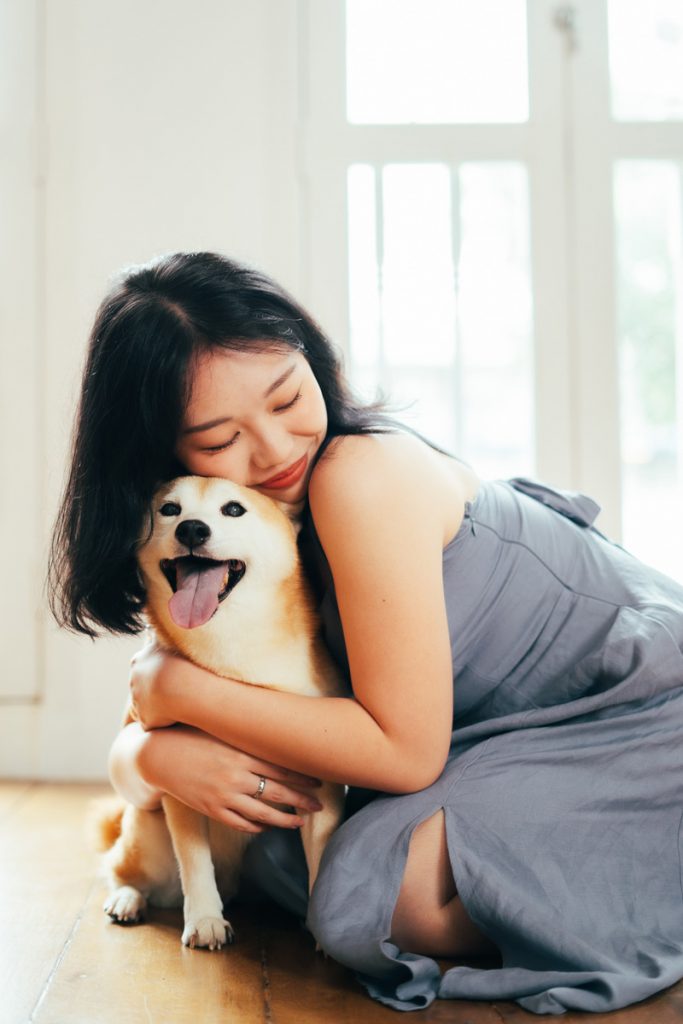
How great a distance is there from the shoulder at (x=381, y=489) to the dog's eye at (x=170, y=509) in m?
0.16

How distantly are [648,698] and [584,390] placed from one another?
1.33 meters

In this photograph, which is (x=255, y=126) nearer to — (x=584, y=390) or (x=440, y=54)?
(x=440, y=54)

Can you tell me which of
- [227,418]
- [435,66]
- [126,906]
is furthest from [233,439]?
[435,66]

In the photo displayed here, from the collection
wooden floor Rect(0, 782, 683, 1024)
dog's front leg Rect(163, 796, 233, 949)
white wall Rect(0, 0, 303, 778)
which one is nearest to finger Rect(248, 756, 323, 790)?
dog's front leg Rect(163, 796, 233, 949)

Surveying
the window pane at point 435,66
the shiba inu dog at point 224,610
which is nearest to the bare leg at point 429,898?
the shiba inu dog at point 224,610

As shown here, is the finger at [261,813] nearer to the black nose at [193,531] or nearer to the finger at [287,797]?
the finger at [287,797]

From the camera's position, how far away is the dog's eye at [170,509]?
3.86 ft

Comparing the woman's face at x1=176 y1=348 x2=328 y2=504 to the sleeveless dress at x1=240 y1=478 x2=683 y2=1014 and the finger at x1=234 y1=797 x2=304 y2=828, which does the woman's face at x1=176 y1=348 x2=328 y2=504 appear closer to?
the sleeveless dress at x1=240 y1=478 x2=683 y2=1014

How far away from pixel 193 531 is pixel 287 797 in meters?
0.35

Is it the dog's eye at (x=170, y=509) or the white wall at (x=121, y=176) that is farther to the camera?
the white wall at (x=121, y=176)

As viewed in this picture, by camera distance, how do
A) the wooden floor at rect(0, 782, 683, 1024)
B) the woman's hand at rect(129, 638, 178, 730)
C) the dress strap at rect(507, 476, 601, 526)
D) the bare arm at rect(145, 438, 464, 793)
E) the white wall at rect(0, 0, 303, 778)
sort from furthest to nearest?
the white wall at rect(0, 0, 303, 778)
the dress strap at rect(507, 476, 601, 526)
the woman's hand at rect(129, 638, 178, 730)
the bare arm at rect(145, 438, 464, 793)
the wooden floor at rect(0, 782, 683, 1024)

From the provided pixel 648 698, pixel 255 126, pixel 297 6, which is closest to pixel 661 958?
pixel 648 698

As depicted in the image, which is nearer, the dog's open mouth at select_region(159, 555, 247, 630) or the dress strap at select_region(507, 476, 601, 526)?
the dog's open mouth at select_region(159, 555, 247, 630)

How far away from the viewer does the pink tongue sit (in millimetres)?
1138
